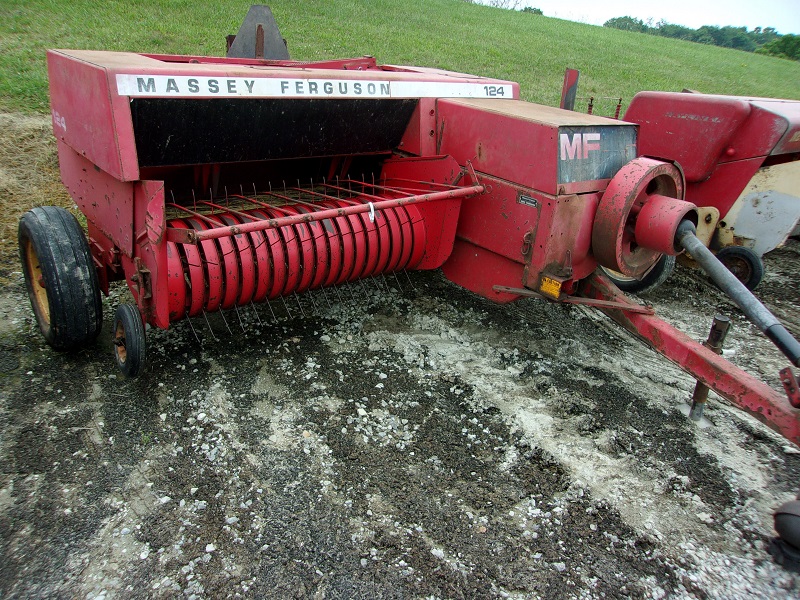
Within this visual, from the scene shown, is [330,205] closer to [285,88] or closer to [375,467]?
[285,88]

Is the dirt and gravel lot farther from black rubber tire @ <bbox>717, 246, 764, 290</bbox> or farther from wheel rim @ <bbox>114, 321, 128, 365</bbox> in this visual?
black rubber tire @ <bbox>717, 246, 764, 290</bbox>

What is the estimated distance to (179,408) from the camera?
2.95 m

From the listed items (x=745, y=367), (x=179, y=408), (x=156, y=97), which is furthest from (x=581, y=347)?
(x=156, y=97)

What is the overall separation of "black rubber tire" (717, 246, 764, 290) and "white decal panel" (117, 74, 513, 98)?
7.08 feet

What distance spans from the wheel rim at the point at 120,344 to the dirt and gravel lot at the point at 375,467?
15 cm

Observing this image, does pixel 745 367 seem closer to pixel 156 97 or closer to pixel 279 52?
pixel 156 97

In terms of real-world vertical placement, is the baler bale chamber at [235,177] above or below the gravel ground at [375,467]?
above

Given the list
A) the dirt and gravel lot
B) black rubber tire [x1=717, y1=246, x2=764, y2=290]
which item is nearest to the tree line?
black rubber tire [x1=717, y1=246, x2=764, y2=290]

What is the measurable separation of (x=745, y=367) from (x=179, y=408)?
3.26 metres

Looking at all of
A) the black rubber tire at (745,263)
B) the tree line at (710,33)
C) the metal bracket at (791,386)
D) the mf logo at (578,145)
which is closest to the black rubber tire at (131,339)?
the mf logo at (578,145)

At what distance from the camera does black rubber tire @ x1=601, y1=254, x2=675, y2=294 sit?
4.29 m

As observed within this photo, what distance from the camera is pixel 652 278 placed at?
4.36m

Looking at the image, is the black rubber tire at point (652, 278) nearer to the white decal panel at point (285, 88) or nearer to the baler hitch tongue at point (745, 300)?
the baler hitch tongue at point (745, 300)

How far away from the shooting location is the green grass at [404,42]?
8.55 metres
